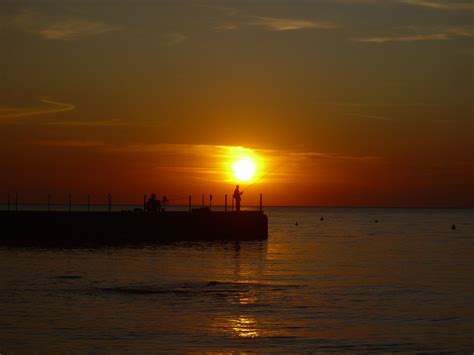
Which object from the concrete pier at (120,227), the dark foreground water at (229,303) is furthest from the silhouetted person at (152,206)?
the dark foreground water at (229,303)

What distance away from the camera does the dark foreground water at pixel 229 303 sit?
25.6 meters

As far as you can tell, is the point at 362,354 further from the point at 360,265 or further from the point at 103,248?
the point at 103,248

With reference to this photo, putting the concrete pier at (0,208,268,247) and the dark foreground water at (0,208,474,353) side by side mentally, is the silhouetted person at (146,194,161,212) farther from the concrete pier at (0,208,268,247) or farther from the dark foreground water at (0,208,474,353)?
the dark foreground water at (0,208,474,353)

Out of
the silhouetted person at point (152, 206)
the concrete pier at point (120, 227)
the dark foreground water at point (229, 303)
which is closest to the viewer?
the dark foreground water at point (229, 303)

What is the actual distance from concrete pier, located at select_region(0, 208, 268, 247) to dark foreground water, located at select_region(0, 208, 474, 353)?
38.3ft

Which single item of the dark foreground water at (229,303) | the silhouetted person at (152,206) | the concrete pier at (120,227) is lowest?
the dark foreground water at (229,303)

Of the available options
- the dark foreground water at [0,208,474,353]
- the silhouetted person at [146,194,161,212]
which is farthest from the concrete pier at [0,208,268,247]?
the dark foreground water at [0,208,474,353]

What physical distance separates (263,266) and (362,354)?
27311 mm

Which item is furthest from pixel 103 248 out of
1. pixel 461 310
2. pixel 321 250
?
pixel 461 310

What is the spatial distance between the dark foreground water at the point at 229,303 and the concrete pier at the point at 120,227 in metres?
11.7

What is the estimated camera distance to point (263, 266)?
51281 mm

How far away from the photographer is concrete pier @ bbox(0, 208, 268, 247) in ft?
229

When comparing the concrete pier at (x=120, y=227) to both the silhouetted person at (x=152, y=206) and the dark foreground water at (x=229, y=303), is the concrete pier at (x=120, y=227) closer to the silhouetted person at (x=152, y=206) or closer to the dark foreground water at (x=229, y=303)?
the silhouetted person at (x=152, y=206)

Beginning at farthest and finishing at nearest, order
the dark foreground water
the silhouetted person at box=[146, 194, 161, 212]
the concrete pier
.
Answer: the silhouetted person at box=[146, 194, 161, 212] < the concrete pier < the dark foreground water
